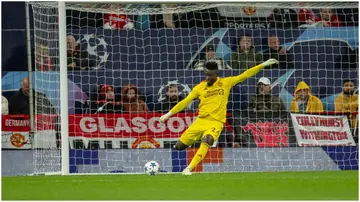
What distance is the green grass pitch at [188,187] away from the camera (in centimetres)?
1091

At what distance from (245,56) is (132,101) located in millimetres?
2343

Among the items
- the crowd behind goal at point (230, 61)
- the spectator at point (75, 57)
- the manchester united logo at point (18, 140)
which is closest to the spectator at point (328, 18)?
the crowd behind goal at point (230, 61)

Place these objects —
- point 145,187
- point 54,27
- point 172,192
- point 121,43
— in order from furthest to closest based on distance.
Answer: point 121,43, point 54,27, point 145,187, point 172,192

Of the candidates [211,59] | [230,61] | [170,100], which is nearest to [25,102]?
[170,100]

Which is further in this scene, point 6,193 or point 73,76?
point 73,76

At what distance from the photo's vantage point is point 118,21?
19.0 m

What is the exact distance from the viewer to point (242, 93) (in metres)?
18.5

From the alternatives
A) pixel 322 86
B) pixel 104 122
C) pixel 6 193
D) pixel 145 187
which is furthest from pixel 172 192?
pixel 322 86

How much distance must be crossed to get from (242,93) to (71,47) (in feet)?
11.2

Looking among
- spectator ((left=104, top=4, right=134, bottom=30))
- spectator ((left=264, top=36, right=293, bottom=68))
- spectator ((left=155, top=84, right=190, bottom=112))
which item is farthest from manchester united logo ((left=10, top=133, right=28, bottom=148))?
spectator ((left=264, top=36, right=293, bottom=68))

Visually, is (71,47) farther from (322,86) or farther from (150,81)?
(322,86)

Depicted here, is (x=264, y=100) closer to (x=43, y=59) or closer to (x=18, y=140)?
(x=43, y=59)

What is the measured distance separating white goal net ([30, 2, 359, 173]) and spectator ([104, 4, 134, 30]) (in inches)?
0.8

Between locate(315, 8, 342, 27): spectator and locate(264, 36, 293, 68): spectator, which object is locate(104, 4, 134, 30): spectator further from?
locate(315, 8, 342, 27): spectator
